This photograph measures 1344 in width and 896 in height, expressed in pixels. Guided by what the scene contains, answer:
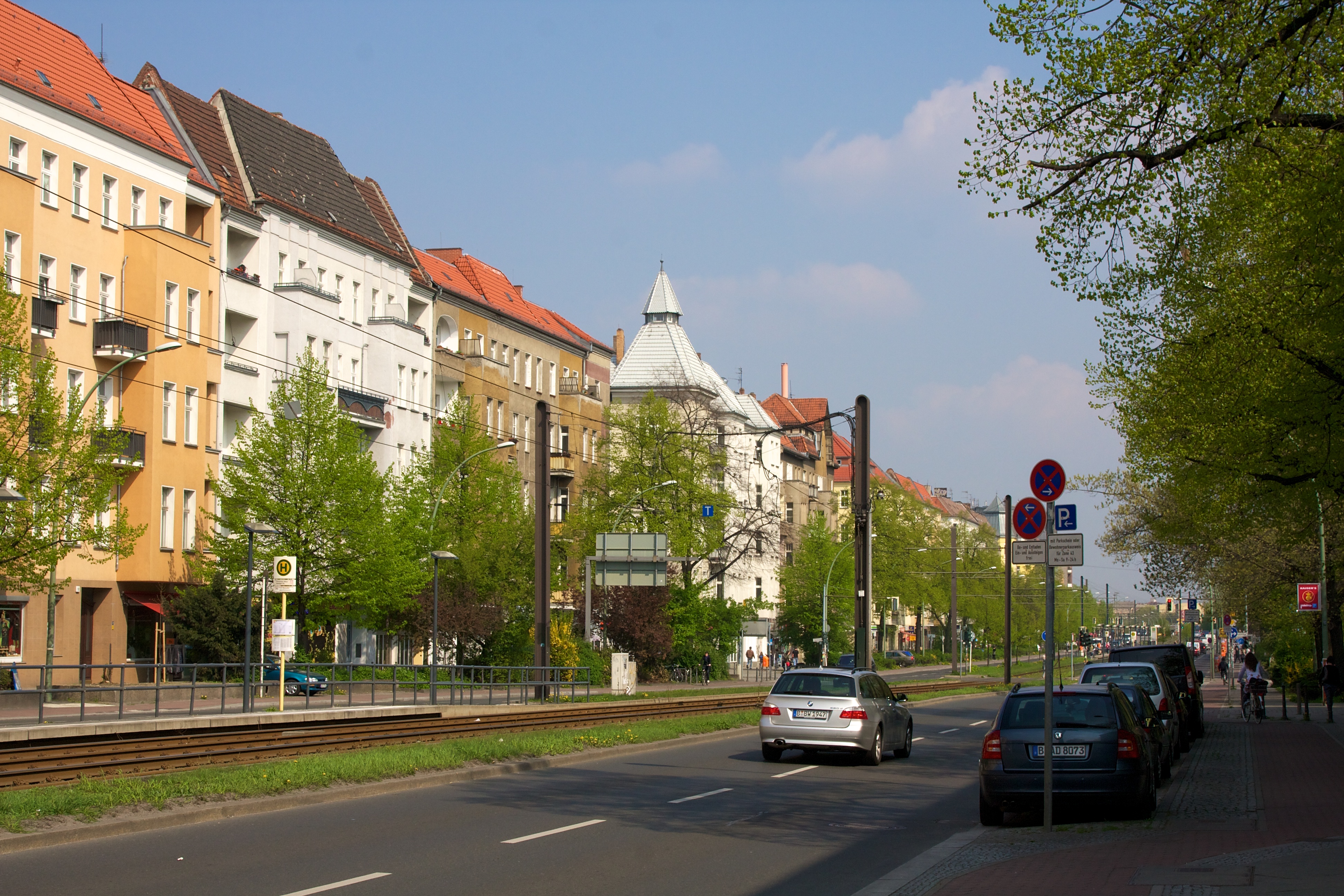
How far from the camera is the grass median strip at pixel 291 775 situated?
14180 mm

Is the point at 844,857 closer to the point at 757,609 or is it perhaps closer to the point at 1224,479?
the point at 1224,479

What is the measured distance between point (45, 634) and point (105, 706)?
64.5 feet

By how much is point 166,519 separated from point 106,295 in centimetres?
774

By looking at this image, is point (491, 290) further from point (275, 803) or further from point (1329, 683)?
point (275, 803)

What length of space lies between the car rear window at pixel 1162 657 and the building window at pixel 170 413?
104 feet

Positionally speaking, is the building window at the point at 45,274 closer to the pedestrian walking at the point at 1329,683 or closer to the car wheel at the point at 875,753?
the car wheel at the point at 875,753

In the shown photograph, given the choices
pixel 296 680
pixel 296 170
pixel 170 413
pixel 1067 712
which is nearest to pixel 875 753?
pixel 1067 712

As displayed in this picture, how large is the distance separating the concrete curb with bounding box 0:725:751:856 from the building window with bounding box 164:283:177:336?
30.4m

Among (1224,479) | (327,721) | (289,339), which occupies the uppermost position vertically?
(289,339)

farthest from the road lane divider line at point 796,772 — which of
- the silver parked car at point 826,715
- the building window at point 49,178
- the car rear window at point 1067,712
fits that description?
the building window at point 49,178

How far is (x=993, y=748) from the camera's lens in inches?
597

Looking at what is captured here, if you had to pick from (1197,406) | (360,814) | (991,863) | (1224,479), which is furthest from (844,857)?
(1224,479)

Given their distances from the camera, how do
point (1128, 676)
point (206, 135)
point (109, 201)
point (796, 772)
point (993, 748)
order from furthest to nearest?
point (206, 135) < point (109, 201) < point (1128, 676) < point (796, 772) < point (993, 748)

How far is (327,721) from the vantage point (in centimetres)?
2984
